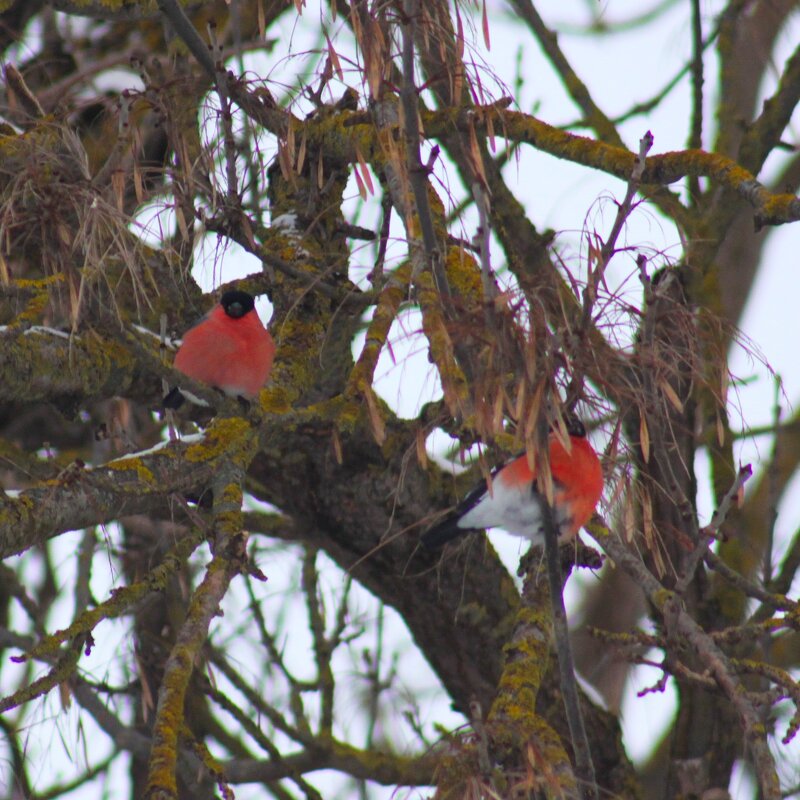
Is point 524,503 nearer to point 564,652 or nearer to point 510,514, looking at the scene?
point 510,514

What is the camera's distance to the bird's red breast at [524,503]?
2736 mm

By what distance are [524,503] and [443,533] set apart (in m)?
0.30

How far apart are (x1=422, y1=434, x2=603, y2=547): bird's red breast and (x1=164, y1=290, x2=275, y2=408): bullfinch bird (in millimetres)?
904

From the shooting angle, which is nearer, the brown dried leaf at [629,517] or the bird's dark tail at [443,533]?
the brown dried leaf at [629,517]

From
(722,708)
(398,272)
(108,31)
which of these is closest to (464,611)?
(722,708)

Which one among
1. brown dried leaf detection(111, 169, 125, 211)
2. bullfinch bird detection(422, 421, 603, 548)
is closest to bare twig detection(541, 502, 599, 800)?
bullfinch bird detection(422, 421, 603, 548)

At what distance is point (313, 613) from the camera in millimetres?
4266

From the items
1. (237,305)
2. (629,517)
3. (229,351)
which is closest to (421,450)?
(629,517)

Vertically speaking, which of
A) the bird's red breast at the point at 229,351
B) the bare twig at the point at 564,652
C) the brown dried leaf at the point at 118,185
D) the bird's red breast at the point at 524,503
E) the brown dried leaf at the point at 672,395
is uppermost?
the bird's red breast at the point at 229,351

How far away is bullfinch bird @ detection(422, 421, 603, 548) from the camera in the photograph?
274 centimetres

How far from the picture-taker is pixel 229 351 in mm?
4004

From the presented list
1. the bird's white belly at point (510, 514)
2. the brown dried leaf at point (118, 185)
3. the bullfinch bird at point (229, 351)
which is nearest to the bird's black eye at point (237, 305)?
the bullfinch bird at point (229, 351)

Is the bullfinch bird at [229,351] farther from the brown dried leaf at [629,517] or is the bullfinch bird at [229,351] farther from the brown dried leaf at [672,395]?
the brown dried leaf at [672,395]

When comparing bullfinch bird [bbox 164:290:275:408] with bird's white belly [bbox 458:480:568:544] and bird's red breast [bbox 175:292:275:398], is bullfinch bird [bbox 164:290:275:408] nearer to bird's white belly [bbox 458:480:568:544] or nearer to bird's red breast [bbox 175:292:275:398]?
bird's red breast [bbox 175:292:275:398]
